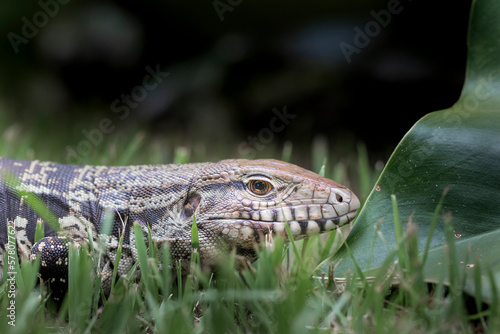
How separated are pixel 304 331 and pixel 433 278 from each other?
61 centimetres

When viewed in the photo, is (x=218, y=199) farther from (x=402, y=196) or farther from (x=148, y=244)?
(x=402, y=196)

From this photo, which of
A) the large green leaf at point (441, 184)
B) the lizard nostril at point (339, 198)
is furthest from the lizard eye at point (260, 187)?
the large green leaf at point (441, 184)

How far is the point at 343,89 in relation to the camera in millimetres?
6703

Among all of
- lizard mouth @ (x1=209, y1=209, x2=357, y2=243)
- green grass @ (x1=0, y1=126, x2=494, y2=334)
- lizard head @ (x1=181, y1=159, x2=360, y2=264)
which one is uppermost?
lizard head @ (x1=181, y1=159, x2=360, y2=264)

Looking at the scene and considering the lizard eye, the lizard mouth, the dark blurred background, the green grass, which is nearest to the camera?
the green grass

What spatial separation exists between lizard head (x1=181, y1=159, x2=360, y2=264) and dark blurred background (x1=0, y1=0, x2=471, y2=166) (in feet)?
8.16

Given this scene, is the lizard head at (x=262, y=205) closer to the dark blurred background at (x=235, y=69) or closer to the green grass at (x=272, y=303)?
the green grass at (x=272, y=303)

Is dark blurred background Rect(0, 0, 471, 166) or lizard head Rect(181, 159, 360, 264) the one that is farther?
dark blurred background Rect(0, 0, 471, 166)

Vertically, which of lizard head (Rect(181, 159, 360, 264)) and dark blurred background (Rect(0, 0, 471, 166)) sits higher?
dark blurred background (Rect(0, 0, 471, 166))

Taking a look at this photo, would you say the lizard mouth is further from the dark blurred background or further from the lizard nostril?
the dark blurred background

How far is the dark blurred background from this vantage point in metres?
5.95

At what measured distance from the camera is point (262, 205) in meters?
3.11

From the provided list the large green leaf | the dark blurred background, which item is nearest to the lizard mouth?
the large green leaf

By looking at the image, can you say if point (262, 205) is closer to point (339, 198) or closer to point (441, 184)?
point (339, 198)
